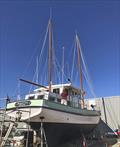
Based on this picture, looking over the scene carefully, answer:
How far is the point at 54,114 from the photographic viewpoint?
594 inches

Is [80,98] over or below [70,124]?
over

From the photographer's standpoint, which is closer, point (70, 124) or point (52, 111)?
point (52, 111)

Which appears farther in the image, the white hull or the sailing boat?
the sailing boat

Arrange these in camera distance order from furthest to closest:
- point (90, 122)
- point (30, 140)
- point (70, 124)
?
1. point (90, 122)
2. point (30, 140)
3. point (70, 124)

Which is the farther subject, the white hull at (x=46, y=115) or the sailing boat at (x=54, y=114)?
the sailing boat at (x=54, y=114)

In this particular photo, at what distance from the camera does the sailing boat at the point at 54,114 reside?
14648 millimetres

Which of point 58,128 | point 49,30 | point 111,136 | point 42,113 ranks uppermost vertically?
point 49,30

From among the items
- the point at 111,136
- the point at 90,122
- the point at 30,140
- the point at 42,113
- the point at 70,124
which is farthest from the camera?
the point at 111,136

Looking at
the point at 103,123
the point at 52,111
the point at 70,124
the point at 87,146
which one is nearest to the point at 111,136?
the point at 103,123

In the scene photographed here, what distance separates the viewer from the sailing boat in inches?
577

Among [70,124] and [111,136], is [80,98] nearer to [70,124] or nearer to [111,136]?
[70,124]

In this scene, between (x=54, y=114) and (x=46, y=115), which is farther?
(x=54, y=114)

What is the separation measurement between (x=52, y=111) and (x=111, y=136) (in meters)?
13.1

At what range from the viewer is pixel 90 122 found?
63.5 feet
